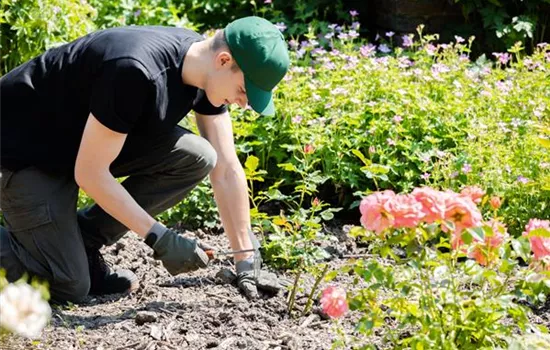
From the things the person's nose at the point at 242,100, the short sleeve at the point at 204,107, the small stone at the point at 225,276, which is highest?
the person's nose at the point at 242,100

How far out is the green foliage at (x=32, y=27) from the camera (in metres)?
5.10

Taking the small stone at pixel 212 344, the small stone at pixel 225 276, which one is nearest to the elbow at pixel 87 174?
the small stone at pixel 212 344

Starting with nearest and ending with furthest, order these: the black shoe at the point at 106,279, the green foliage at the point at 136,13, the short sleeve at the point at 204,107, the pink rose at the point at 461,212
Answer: the pink rose at the point at 461,212 < the short sleeve at the point at 204,107 < the black shoe at the point at 106,279 < the green foliage at the point at 136,13

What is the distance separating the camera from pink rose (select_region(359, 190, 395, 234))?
8.11 feet

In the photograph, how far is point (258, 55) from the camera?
10.3 feet

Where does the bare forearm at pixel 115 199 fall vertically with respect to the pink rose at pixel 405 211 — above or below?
below

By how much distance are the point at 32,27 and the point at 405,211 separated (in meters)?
3.21

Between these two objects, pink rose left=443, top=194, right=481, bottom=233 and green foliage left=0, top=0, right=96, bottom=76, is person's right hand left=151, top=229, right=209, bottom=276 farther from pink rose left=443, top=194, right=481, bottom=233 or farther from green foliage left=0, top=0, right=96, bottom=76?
green foliage left=0, top=0, right=96, bottom=76

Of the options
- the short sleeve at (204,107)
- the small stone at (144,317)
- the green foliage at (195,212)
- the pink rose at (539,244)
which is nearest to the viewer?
the pink rose at (539,244)

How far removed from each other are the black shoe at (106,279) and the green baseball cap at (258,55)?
3.12 ft

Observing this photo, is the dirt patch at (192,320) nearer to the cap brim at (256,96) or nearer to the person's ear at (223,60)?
the cap brim at (256,96)

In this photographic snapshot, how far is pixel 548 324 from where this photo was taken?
3453mm

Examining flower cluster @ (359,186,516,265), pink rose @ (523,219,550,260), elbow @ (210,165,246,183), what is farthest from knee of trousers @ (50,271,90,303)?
pink rose @ (523,219,550,260)

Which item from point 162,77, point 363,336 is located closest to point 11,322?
point 162,77
